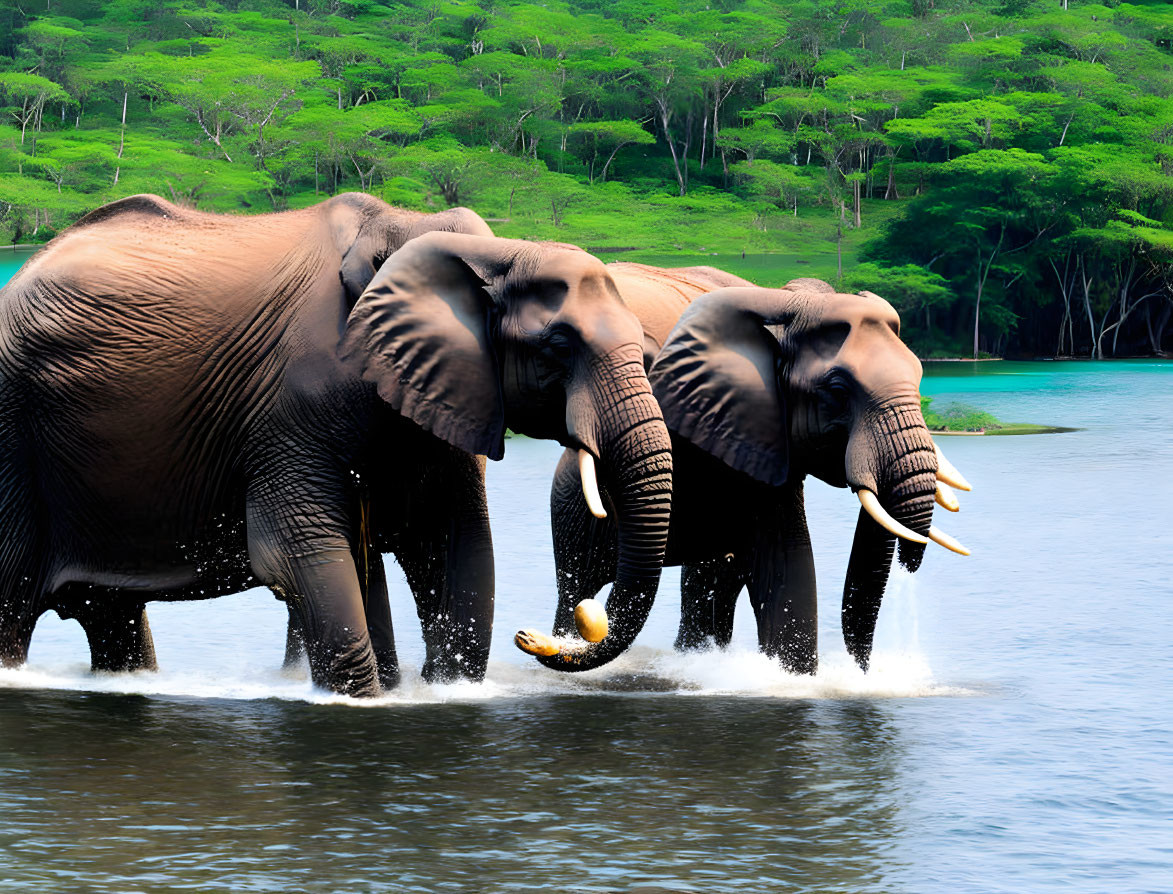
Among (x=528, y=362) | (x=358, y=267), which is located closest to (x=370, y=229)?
(x=358, y=267)

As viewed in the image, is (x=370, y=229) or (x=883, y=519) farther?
(x=370, y=229)

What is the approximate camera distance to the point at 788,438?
A: 11023mm

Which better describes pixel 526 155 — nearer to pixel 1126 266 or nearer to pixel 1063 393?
pixel 1126 266

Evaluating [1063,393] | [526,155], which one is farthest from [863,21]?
[1063,393]

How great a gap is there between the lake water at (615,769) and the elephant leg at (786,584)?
12.8 inches

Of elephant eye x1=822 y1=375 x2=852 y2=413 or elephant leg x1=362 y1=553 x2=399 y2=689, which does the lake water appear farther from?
elephant eye x1=822 y1=375 x2=852 y2=413

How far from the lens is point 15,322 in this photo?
10.6m

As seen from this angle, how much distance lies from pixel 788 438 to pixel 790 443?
3 cm

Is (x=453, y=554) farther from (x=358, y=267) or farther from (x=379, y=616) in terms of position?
(x=358, y=267)

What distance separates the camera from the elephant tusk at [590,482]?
887cm

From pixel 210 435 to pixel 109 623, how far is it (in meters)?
2.15

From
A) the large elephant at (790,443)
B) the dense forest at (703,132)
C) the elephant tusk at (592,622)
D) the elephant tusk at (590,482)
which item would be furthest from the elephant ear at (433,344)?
the dense forest at (703,132)

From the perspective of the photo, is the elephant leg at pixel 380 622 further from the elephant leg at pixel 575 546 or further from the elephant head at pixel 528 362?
the elephant leg at pixel 575 546

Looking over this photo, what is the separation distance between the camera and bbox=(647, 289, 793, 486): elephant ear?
1098 centimetres
